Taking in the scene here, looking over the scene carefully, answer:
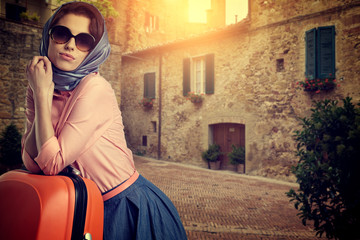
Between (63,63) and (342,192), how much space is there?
140 inches

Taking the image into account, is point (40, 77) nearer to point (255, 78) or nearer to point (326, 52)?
point (326, 52)

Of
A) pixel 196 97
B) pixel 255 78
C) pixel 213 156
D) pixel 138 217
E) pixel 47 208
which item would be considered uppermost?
pixel 255 78

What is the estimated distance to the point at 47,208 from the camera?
832 mm

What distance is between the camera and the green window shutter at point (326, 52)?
8.78 m

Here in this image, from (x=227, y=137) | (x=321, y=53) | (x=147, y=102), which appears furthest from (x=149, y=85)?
(x=321, y=53)

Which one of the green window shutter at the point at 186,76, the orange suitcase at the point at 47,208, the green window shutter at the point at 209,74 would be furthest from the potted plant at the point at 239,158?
the orange suitcase at the point at 47,208

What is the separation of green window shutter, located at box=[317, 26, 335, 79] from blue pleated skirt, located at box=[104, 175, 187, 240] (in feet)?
29.7

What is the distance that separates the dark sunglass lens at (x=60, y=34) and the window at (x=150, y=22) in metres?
18.5

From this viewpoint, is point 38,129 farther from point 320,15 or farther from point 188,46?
point 188,46

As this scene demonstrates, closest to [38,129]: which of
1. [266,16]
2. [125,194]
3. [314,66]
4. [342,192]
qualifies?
[125,194]

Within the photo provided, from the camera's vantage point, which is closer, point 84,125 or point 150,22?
point 84,125

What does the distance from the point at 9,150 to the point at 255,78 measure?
8.70 metres

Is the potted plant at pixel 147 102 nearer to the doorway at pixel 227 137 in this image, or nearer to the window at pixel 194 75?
the window at pixel 194 75

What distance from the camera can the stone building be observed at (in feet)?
28.9
